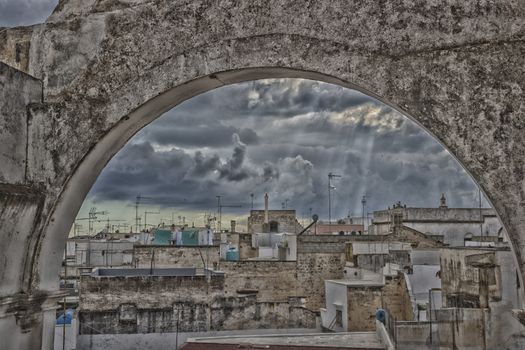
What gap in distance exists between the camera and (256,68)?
3.10 metres

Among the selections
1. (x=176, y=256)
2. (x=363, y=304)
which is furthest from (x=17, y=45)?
(x=176, y=256)

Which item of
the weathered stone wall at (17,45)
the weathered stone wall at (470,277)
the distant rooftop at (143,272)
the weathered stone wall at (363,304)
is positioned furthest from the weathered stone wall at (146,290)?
the weathered stone wall at (17,45)

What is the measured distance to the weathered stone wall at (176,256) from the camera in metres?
22.2

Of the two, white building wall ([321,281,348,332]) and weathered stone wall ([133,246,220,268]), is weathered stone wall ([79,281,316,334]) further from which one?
weathered stone wall ([133,246,220,268])

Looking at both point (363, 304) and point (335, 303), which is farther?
point (335, 303)

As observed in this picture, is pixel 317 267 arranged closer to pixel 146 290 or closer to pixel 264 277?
pixel 264 277

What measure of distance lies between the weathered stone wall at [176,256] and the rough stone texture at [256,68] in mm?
18947

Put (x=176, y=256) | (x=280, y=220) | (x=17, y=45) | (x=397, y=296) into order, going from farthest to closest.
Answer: (x=280, y=220)
(x=176, y=256)
(x=397, y=296)
(x=17, y=45)

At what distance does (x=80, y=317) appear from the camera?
1264cm

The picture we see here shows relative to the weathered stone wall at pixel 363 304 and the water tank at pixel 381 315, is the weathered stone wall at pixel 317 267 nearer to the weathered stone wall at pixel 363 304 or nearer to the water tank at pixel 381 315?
the weathered stone wall at pixel 363 304

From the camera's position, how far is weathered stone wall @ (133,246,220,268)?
2220 centimetres

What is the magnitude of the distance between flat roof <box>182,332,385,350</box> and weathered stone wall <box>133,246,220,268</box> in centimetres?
1050

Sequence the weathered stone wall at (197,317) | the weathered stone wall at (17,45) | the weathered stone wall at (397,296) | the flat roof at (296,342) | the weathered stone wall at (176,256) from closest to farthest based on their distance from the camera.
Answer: the weathered stone wall at (17,45) < the flat roof at (296,342) < the weathered stone wall at (197,317) < the weathered stone wall at (397,296) < the weathered stone wall at (176,256)

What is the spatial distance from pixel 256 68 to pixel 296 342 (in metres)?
8.95
